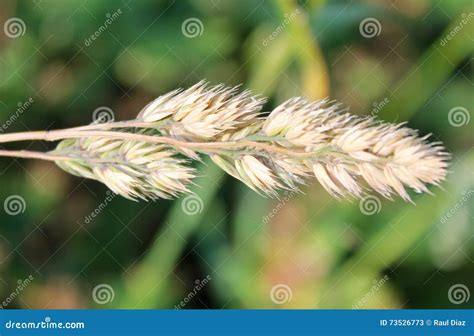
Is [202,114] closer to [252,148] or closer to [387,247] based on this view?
[252,148]

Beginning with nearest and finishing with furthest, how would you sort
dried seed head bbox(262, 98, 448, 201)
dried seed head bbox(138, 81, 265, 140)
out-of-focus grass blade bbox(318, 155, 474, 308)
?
Result: dried seed head bbox(262, 98, 448, 201) < dried seed head bbox(138, 81, 265, 140) < out-of-focus grass blade bbox(318, 155, 474, 308)

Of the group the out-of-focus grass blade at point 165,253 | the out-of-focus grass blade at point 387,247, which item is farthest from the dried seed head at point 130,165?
the out-of-focus grass blade at point 387,247

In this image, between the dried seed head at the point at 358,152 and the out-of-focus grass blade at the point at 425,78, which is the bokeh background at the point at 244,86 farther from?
the dried seed head at the point at 358,152

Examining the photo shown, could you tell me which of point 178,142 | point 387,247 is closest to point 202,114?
point 178,142

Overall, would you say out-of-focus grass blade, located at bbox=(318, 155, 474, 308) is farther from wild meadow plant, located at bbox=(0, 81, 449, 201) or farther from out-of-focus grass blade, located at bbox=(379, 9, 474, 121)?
wild meadow plant, located at bbox=(0, 81, 449, 201)

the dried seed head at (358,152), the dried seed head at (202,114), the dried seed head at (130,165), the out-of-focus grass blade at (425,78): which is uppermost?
the out-of-focus grass blade at (425,78)

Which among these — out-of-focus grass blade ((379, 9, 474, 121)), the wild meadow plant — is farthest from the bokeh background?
the wild meadow plant

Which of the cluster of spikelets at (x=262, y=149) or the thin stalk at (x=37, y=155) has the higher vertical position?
the cluster of spikelets at (x=262, y=149)
